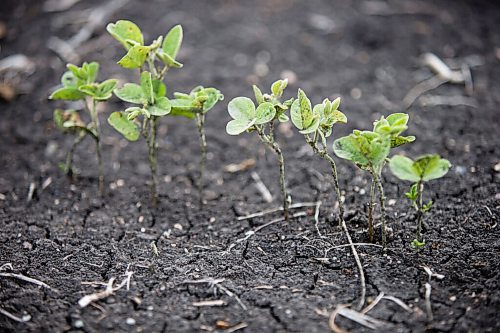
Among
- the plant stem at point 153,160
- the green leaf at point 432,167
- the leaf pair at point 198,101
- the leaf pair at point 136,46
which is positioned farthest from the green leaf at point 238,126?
the green leaf at point 432,167

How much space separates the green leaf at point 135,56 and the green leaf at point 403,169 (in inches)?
30.2

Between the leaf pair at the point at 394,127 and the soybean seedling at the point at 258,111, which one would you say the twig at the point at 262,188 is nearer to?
the soybean seedling at the point at 258,111

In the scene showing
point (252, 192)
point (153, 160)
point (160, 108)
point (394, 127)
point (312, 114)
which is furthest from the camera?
point (252, 192)

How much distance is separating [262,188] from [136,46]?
0.71 meters

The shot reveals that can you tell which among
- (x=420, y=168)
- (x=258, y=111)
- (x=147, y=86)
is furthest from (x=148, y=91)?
(x=420, y=168)

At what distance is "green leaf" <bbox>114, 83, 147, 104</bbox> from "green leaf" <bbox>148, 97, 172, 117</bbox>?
4cm

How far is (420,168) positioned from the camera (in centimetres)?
153

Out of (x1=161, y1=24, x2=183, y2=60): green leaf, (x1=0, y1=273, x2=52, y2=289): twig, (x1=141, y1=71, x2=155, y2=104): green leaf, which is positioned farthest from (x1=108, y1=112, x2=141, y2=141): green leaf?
(x1=0, y1=273, x2=52, y2=289): twig

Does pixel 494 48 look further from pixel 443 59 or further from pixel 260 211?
pixel 260 211

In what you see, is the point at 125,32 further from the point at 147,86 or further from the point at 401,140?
the point at 401,140

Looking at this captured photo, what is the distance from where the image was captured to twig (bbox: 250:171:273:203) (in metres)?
2.07

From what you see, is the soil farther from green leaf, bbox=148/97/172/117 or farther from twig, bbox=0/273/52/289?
green leaf, bbox=148/97/172/117

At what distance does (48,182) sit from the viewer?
84.4 inches

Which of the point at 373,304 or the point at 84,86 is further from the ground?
the point at 84,86
